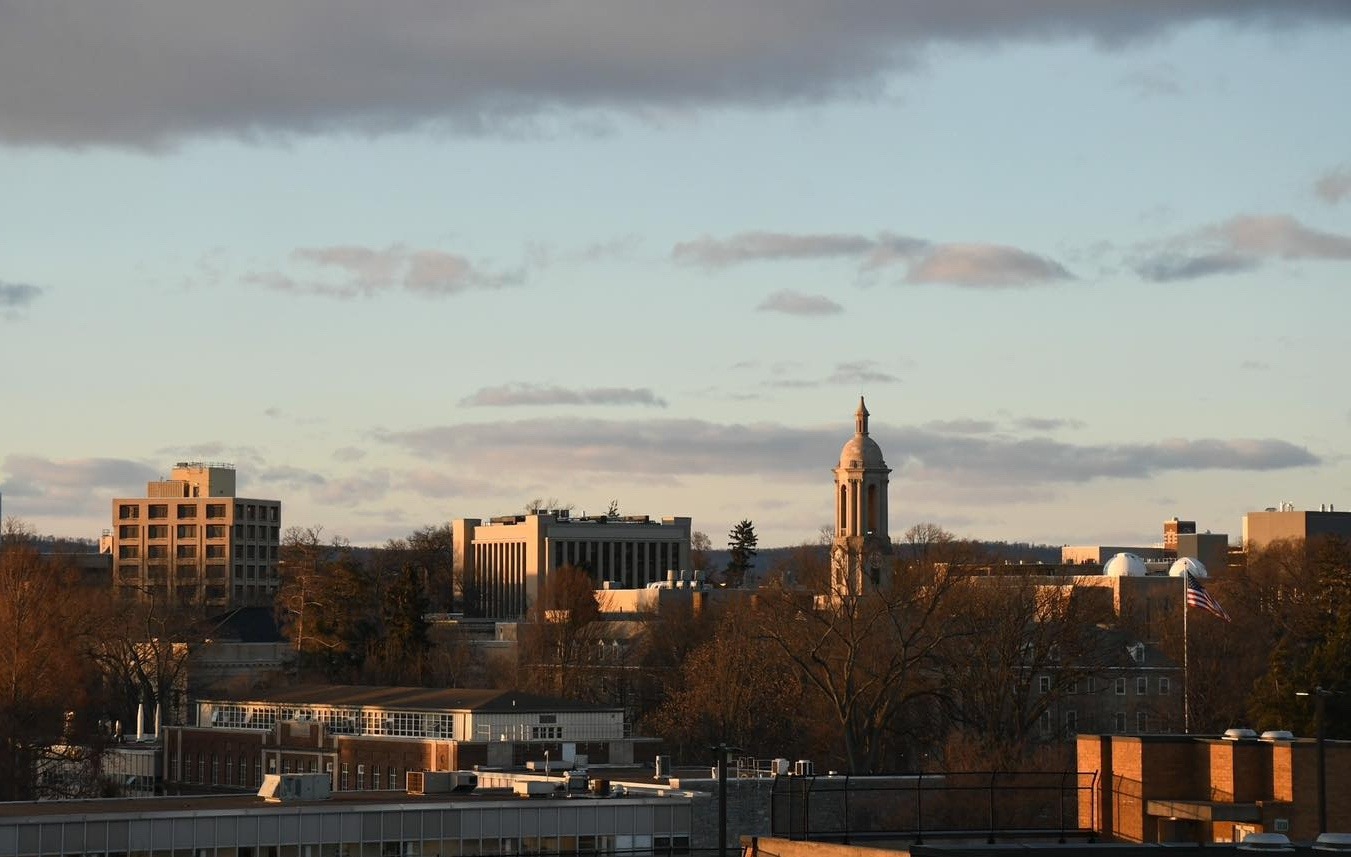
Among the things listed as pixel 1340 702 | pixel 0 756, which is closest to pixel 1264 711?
pixel 1340 702

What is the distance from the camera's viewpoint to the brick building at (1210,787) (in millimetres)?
53406

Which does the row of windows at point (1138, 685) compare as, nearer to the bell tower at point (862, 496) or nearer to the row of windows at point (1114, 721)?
the row of windows at point (1114, 721)

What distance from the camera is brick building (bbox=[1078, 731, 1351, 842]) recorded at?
175 feet

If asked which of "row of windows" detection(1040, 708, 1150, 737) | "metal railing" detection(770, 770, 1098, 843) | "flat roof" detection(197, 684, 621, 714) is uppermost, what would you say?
"flat roof" detection(197, 684, 621, 714)

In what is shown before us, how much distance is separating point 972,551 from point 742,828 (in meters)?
66.4

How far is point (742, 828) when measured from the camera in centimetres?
8719

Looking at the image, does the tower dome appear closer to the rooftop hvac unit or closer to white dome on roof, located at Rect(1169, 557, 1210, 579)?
white dome on roof, located at Rect(1169, 557, 1210, 579)

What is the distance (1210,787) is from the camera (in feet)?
180

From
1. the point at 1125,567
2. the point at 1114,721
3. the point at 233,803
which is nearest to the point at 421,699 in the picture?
the point at 233,803

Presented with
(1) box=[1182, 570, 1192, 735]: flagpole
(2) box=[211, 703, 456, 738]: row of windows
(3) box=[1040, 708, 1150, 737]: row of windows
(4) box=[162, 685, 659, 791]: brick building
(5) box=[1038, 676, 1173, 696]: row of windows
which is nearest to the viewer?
(4) box=[162, 685, 659, 791]: brick building

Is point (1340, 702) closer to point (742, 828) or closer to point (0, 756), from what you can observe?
point (742, 828)

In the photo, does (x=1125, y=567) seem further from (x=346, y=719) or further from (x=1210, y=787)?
(x=1210, y=787)

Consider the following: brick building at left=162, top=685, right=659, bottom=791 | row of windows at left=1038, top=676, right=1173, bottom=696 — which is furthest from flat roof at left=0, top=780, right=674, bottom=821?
row of windows at left=1038, top=676, right=1173, bottom=696

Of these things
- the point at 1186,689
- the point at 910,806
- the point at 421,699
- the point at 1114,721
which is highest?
the point at 1186,689
